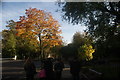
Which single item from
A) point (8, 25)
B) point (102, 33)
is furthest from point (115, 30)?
point (8, 25)

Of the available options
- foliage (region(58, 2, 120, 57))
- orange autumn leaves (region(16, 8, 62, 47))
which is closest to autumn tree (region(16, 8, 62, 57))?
orange autumn leaves (region(16, 8, 62, 47))

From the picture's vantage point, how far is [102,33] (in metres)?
12.0

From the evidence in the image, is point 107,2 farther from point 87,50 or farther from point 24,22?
point 87,50

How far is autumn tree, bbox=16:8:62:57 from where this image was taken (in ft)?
58.9

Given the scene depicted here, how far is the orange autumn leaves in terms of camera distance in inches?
707

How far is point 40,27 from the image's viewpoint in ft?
59.0

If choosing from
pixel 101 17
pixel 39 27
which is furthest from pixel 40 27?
pixel 101 17

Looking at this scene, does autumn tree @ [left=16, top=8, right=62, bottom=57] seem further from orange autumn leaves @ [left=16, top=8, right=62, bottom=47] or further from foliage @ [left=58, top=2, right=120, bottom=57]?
foliage @ [left=58, top=2, right=120, bottom=57]

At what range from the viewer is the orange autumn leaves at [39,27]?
18.0 meters

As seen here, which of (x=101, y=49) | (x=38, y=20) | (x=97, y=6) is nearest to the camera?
(x=97, y=6)

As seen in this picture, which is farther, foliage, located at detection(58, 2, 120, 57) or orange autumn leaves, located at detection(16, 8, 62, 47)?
orange autumn leaves, located at detection(16, 8, 62, 47)

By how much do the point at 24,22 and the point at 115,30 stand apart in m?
10.2

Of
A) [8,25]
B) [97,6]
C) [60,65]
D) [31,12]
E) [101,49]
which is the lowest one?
[60,65]

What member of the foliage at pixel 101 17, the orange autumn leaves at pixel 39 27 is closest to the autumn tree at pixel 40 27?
the orange autumn leaves at pixel 39 27
